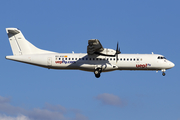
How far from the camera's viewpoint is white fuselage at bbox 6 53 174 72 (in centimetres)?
3694

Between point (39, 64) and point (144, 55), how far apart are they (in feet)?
40.3

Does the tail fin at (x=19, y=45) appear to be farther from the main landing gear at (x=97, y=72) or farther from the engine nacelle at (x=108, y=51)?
the engine nacelle at (x=108, y=51)

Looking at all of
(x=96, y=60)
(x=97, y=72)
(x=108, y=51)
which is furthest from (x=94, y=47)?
(x=97, y=72)

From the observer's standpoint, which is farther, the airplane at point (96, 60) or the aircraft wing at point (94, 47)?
the airplane at point (96, 60)

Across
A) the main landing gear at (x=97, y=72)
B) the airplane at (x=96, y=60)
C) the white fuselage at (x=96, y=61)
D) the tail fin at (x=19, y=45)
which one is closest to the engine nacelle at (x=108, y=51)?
the airplane at (x=96, y=60)

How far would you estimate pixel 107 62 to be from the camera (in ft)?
122

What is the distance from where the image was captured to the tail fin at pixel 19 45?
3856 cm

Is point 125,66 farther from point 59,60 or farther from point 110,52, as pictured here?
point 59,60

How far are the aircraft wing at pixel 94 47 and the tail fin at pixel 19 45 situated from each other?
614cm

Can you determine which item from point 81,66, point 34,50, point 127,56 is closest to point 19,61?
point 34,50

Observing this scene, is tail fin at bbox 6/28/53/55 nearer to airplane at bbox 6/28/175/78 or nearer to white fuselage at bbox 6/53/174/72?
airplane at bbox 6/28/175/78

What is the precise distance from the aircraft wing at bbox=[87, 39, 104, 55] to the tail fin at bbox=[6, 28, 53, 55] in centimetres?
614

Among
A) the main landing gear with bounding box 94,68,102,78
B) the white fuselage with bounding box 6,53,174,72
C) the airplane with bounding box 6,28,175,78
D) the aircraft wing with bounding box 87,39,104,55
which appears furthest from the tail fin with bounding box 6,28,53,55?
the main landing gear with bounding box 94,68,102,78

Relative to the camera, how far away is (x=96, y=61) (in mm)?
37188
